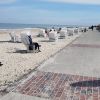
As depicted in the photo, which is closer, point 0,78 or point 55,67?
point 0,78

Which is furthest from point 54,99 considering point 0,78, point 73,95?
point 0,78

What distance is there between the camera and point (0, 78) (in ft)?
25.5

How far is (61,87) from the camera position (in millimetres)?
6883

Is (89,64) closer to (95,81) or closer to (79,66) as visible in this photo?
(79,66)

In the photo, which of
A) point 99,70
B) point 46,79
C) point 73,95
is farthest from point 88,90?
point 99,70

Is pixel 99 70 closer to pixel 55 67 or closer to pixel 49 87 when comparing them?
pixel 55 67

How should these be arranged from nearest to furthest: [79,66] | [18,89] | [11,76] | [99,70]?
[18,89] < [11,76] < [99,70] < [79,66]

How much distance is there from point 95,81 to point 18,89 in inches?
93.6

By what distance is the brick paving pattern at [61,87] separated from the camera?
20.3 ft

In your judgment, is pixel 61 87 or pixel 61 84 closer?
pixel 61 87

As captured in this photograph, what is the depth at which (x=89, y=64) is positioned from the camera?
33.9 feet

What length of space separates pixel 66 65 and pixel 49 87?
322 centimetres

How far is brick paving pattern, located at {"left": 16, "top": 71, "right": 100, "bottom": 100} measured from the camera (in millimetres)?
6193

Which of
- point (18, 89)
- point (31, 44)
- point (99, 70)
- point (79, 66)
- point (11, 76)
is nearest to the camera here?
point (18, 89)
